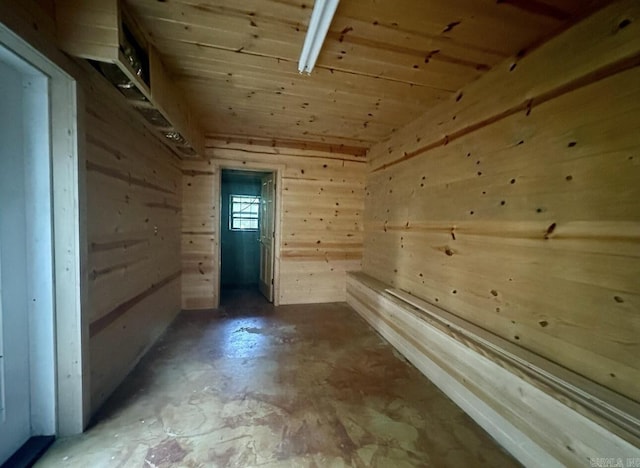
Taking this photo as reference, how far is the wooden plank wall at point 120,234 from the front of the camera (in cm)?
161

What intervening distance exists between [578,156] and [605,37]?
577mm

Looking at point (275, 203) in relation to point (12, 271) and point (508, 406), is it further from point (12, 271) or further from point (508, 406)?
point (508, 406)

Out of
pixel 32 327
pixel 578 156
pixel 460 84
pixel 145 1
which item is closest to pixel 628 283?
pixel 578 156

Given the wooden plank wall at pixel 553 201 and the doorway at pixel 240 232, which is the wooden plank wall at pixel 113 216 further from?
the doorway at pixel 240 232

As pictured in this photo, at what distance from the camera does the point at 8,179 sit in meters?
1.29

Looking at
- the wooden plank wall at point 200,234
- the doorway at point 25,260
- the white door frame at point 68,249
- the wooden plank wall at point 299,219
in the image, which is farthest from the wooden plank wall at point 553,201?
the wooden plank wall at point 200,234

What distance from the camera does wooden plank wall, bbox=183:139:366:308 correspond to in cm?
365

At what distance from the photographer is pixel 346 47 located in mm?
1754

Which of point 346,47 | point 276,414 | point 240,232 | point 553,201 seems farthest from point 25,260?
point 240,232

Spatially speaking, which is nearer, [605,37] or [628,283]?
[628,283]

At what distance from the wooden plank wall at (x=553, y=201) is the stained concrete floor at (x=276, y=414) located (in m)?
0.75

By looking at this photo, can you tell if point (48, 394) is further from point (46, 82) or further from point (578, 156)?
point (578, 156)

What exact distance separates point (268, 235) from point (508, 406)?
3.53 metres

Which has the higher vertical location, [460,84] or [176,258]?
[460,84]
